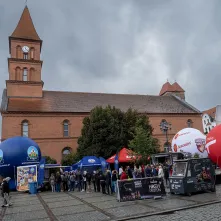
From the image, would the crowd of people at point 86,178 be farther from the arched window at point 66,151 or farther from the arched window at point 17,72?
the arched window at point 17,72

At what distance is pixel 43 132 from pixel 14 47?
16.4m

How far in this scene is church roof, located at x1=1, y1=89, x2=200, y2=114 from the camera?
42.3 meters

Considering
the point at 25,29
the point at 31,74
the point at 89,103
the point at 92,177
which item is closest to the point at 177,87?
the point at 89,103

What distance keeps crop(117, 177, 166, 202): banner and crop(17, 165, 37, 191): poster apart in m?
10.7

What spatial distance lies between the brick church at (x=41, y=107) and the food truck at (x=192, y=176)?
30367mm

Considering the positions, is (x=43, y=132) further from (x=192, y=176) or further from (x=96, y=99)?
(x=192, y=176)

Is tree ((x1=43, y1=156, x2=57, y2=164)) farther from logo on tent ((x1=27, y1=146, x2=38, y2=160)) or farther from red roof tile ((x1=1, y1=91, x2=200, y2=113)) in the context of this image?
logo on tent ((x1=27, y1=146, x2=38, y2=160))

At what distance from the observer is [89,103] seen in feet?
158

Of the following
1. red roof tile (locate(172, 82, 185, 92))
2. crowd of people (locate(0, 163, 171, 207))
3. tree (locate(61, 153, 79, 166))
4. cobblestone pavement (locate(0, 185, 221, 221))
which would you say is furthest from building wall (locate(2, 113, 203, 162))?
red roof tile (locate(172, 82, 185, 92))

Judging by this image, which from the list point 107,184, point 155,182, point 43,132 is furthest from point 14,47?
point 155,182

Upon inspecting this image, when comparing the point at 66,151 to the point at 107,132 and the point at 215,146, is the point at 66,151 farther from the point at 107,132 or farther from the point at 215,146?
the point at 215,146

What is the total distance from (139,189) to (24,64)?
37503 mm

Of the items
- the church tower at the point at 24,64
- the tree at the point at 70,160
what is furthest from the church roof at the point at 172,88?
the tree at the point at 70,160

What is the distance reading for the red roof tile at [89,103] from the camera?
4236 centimetres
